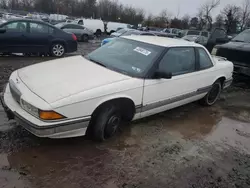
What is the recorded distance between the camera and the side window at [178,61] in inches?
159

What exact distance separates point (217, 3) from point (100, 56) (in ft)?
186

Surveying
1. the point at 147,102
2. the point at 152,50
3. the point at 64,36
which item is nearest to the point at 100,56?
the point at 152,50

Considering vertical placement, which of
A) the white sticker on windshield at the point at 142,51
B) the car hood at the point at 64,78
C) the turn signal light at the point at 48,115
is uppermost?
the white sticker on windshield at the point at 142,51

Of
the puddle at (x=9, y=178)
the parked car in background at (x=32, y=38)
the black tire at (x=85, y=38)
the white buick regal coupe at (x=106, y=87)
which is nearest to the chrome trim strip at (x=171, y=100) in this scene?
the white buick regal coupe at (x=106, y=87)

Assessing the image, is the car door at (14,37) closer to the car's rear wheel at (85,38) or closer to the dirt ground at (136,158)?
the dirt ground at (136,158)

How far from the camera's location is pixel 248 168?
3.39m

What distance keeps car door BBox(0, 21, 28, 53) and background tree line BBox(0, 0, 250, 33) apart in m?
43.1

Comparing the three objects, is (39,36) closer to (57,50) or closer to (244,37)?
(57,50)

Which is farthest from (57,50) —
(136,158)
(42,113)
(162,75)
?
(136,158)

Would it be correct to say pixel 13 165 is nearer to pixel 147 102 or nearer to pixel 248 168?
pixel 147 102

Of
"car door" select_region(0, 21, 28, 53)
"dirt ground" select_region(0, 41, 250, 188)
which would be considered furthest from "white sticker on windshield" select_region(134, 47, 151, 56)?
"car door" select_region(0, 21, 28, 53)

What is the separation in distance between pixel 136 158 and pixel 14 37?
24.9 ft

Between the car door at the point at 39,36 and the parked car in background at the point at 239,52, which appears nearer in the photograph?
the parked car in background at the point at 239,52

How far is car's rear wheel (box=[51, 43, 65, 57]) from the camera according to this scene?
9.89 m
